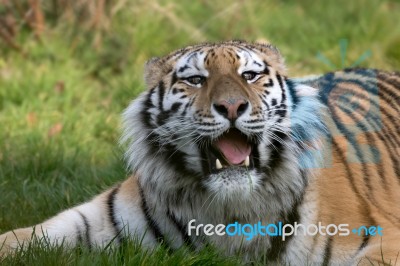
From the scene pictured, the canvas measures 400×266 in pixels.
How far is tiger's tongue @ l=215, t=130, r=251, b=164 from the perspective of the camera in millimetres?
3262

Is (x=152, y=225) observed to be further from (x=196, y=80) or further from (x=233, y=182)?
(x=196, y=80)

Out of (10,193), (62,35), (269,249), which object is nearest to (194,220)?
(269,249)

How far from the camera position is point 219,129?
3.21 m

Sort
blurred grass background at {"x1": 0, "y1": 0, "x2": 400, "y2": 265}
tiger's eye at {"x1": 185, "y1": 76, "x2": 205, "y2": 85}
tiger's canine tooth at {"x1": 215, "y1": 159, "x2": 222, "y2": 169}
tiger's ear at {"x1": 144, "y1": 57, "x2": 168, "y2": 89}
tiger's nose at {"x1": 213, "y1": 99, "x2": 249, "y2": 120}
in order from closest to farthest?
tiger's nose at {"x1": 213, "y1": 99, "x2": 249, "y2": 120} → tiger's canine tooth at {"x1": 215, "y1": 159, "x2": 222, "y2": 169} → tiger's eye at {"x1": 185, "y1": 76, "x2": 205, "y2": 85} → tiger's ear at {"x1": 144, "y1": 57, "x2": 168, "y2": 89} → blurred grass background at {"x1": 0, "y1": 0, "x2": 400, "y2": 265}

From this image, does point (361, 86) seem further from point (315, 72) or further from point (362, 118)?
point (315, 72)

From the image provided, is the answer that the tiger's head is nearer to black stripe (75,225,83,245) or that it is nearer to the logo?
the logo

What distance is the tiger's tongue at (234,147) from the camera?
326cm

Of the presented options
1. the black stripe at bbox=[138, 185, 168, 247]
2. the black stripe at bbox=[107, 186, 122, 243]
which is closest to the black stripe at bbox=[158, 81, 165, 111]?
the black stripe at bbox=[138, 185, 168, 247]

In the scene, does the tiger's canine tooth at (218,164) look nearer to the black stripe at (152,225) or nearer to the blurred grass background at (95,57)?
the black stripe at (152,225)

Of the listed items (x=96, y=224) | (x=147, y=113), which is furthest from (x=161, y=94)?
(x=96, y=224)

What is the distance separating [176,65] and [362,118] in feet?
3.70

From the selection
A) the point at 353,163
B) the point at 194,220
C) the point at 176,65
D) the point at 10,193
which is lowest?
the point at 10,193

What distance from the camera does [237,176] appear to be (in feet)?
10.7

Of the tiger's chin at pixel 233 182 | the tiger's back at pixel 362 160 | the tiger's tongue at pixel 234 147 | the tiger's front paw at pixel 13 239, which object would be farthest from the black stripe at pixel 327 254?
the tiger's front paw at pixel 13 239
